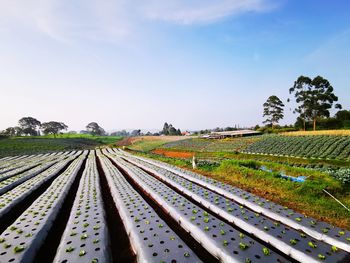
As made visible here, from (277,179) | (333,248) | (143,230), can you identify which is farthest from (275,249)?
(277,179)

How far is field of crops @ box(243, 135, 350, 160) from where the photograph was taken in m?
21.9

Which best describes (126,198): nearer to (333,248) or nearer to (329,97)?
(333,248)

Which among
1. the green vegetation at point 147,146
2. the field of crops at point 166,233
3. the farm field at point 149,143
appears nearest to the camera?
the field of crops at point 166,233

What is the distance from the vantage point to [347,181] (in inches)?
414

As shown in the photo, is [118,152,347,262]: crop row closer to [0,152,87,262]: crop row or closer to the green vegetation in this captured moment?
[0,152,87,262]: crop row

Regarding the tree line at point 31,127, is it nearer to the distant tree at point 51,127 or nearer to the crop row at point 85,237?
the distant tree at point 51,127

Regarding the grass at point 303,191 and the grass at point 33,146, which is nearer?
the grass at point 303,191

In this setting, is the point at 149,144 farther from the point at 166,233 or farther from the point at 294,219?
the point at 166,233

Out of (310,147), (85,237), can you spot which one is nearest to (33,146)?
(85,237)

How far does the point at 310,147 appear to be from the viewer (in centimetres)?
2570

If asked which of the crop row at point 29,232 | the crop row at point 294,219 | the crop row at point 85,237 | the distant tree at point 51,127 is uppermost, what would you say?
the distant tree at point 51,127

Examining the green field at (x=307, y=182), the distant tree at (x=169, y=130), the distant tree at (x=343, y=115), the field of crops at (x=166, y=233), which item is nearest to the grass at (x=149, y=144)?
the green field at (x=307, y=182)

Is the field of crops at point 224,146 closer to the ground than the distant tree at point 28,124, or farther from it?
closer to the ground

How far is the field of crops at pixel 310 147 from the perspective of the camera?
21870 mm
